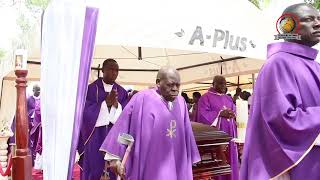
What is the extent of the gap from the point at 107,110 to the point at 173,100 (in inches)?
50.6

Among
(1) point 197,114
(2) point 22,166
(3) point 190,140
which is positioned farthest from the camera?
(1) point 197,114

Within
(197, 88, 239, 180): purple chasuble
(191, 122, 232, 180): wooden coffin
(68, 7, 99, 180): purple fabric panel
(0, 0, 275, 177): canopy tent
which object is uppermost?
(0, 0, 275, 177): canopy tent

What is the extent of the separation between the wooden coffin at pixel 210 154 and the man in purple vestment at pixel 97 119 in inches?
43.5

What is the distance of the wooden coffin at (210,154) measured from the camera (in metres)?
5.05

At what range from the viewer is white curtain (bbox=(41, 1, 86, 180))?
3.34 meters

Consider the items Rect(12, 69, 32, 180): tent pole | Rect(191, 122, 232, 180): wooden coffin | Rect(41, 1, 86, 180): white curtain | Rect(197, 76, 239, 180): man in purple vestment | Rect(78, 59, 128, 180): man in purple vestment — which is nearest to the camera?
Rect(41, 1, 86, 180): white curtain

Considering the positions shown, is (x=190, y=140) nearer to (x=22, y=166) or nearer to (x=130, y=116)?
(x=130, y=116)

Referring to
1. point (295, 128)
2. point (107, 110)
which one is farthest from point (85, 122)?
point (295, 128)

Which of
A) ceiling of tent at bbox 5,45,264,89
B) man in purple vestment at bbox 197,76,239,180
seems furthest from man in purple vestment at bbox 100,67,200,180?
ceiling of tent at bbox 5,45,264,89

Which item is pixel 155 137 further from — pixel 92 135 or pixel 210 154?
pixel 92 135

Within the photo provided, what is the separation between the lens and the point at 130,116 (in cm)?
447

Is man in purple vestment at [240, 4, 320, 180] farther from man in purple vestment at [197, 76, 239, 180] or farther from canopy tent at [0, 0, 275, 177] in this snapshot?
man in purple vestment at [197, 76, 239, 180]

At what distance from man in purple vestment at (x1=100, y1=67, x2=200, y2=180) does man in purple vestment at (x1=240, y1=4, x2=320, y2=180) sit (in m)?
1.47

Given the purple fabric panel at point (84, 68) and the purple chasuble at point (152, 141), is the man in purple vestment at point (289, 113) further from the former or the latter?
the purple chasuble at point (152, 141)
